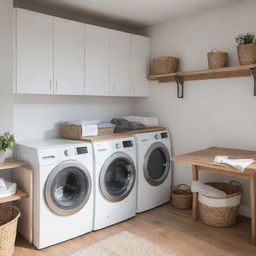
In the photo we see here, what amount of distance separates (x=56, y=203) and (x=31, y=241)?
42 cm

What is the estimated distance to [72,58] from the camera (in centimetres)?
303

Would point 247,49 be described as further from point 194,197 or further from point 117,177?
point 117,177

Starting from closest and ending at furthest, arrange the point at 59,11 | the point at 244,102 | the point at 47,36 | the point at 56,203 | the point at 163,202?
the point at 56,203, the point at 47,36, the point at 244,102, the point at 59,11, the point at 163,202

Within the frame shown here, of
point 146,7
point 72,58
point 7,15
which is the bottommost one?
point 72,58

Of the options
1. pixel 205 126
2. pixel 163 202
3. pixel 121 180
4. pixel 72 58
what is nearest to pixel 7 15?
pixel 72 58

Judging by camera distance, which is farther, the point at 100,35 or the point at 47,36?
the point at 100,35

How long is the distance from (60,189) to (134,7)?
207 cm

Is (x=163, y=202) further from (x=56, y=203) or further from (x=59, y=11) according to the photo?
(x=59, y=11)

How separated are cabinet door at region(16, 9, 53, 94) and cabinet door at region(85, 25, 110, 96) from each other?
1.47 ft

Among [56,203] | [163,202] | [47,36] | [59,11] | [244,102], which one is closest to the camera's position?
[56,203]

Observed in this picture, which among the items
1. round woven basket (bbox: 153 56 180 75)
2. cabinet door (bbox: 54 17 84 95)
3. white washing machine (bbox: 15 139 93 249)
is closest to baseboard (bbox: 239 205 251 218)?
white washing machine (bbox: 15 139 93 249)

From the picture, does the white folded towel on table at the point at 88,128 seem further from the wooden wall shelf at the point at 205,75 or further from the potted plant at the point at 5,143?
the wooden wall shelf at the point at 205,75

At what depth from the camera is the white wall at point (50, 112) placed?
3.03 m

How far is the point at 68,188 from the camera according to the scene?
2750mm
